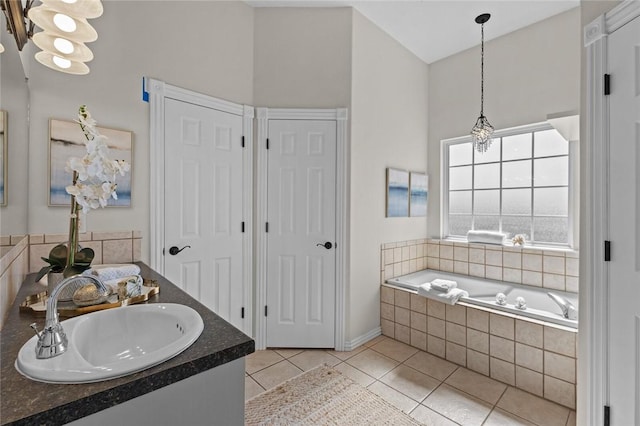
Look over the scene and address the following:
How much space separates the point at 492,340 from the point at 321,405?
1366mm

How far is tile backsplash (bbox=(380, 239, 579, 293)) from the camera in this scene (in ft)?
8.46

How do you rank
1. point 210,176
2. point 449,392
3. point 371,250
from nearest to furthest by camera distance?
point 449,392
point 210,176
point 371,250

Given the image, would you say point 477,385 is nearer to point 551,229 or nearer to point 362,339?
point 362,339

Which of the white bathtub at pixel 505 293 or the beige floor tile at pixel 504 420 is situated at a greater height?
the white bathtub at pixel 505 293

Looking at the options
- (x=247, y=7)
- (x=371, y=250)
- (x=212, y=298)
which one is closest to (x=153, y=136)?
(x=212, y=298)

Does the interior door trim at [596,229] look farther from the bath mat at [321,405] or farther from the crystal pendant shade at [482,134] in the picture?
the crystal pendant shade at [482,134]

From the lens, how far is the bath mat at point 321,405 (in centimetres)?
171

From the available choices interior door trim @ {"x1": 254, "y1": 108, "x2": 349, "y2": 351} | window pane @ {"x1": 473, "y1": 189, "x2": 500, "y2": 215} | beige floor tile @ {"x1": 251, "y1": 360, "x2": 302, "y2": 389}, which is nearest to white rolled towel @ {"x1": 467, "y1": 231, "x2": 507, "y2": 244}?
window pane @ {"x1": 473, "y1": 189, "x2": 500, "y2": 215}

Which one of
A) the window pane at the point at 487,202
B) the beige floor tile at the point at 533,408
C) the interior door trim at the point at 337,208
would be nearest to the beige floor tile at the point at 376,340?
the interior door trim at the point at 337,208

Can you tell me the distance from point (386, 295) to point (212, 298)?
1.61m

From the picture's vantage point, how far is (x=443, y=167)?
11.6 ft

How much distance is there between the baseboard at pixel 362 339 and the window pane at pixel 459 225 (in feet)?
4.91

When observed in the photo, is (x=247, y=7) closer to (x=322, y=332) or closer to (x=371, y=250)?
(x=371, y=250)

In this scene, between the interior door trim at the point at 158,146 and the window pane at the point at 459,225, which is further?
the window pane at the point at 459,225
